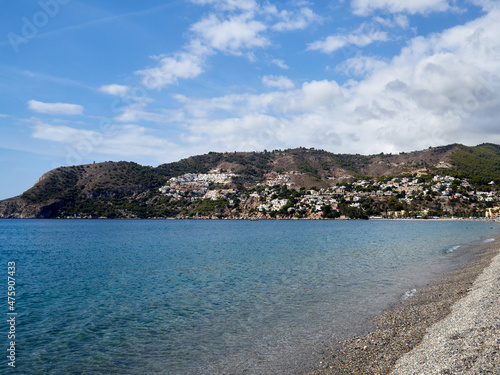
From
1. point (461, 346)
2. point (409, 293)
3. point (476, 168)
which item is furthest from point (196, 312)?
point (476, 168)

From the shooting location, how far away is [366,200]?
6329 inches

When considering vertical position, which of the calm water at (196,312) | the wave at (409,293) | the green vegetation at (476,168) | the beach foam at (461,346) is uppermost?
the green vegetation at (476,168)

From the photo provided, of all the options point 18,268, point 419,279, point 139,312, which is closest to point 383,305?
point 419,279

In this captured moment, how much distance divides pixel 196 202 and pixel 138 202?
33.5m

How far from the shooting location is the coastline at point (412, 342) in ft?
25.6

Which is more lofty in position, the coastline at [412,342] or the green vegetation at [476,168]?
the green vegetation at [476,168]

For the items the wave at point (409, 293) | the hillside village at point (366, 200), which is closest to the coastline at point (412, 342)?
the wave at point (409, 293)

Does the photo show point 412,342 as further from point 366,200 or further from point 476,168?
point 476,168

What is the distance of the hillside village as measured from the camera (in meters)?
138

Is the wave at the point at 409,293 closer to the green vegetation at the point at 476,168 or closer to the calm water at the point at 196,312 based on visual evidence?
the calm water at the point at 196,312

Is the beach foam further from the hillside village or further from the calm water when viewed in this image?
the hillside village

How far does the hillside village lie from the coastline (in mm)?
128603

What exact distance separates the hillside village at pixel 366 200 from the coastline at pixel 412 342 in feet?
422

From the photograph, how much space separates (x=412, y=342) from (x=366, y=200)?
160158 millimetres
